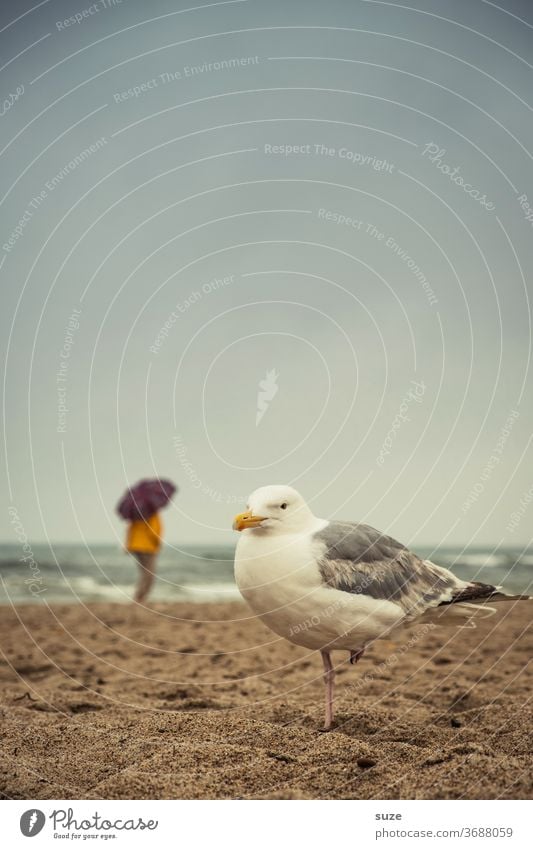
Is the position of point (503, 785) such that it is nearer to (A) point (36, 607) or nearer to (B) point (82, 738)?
(B) point (82, 738)

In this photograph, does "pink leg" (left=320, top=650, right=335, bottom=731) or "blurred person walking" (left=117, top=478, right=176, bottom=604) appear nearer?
"pink leg" (left=320, top=650, right=335, bottom=731)

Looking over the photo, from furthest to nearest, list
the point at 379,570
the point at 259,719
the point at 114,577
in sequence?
the point at 114,577
the point at 259,719
the point at 379,570

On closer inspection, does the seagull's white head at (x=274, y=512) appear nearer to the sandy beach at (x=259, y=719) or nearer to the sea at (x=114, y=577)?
the sandy beach at (x=259, y=719)

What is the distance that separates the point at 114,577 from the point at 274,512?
49.0 ft

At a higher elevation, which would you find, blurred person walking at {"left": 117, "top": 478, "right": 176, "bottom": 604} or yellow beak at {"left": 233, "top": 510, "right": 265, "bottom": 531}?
yellow beak at {"left": 233, "top": 510, "right": 265, "bottom": 531}

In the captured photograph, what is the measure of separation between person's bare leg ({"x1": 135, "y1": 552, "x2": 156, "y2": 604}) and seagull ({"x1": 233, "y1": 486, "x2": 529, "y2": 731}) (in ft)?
20.8

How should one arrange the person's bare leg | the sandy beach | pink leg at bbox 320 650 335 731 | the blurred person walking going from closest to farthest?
the sandy beach < pink leg at bbox 320 650 335 731 < the blurred person walking < the person's bare leg

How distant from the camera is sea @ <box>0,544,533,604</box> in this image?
470 inches

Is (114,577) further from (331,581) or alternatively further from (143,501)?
(331,581)

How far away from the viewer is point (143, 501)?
8.84 meters

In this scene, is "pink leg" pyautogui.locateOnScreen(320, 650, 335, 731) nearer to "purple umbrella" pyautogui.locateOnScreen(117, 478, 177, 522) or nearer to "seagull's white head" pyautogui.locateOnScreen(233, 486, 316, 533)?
"seagull's white head" pyautogui.locateOnScreen(233, 486, 316, 533)

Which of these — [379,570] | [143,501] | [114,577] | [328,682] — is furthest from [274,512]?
[114,577]

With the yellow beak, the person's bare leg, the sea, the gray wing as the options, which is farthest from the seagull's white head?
the person's bare leg
